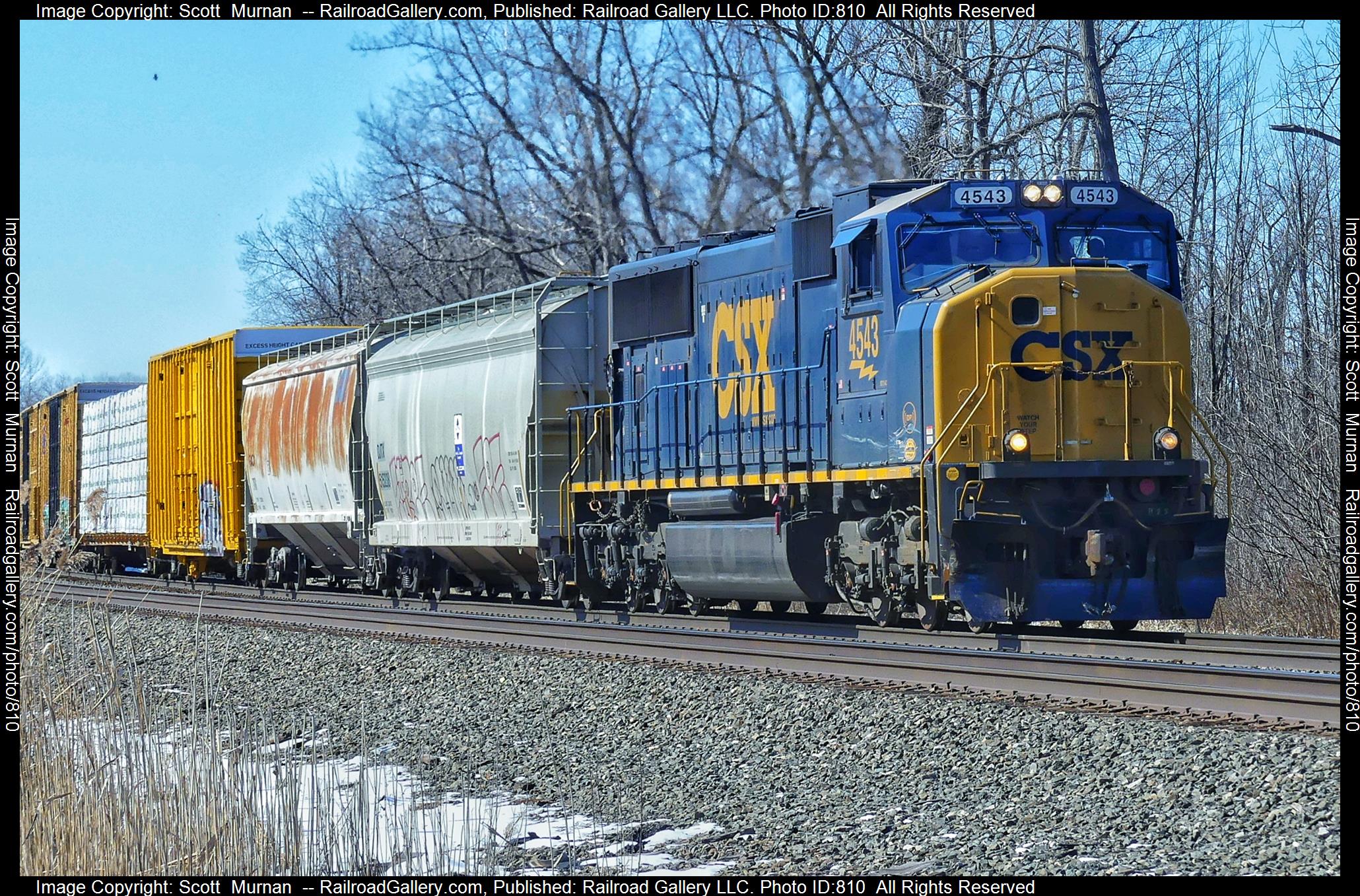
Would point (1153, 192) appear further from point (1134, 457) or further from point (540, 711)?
point (540, 711)

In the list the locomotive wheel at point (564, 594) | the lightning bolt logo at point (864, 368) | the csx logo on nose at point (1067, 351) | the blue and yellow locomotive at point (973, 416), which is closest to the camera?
the blue and yellow locomotive at point (973, 416)

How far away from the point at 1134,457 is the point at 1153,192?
9529mm

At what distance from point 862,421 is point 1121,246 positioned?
7.94 feet

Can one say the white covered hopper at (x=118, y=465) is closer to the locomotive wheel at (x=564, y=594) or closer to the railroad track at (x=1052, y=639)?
the locomotive wheel at (x=564, y=594)

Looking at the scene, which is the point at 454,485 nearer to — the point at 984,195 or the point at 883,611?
the point at 883,611

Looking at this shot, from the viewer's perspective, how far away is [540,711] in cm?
1063

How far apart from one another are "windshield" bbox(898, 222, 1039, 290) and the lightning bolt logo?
2.37 ft

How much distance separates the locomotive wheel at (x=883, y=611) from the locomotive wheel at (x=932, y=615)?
0.38 m

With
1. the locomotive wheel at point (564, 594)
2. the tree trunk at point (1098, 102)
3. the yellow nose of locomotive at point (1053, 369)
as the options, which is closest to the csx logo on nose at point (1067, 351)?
the yellow nose of locomotive at point (1053, 369)

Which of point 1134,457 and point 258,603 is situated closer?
point 1134,457

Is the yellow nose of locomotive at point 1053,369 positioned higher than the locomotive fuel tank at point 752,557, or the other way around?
the yellow nose of locomotive at point 1053,369

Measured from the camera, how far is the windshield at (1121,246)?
11.9m
